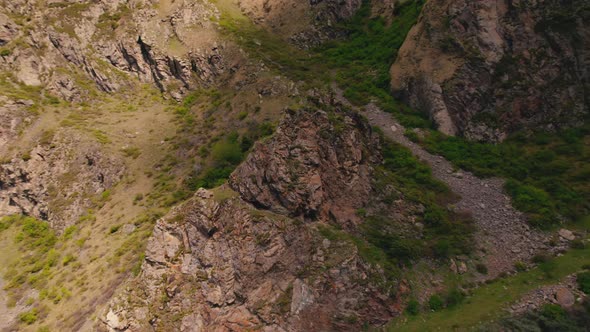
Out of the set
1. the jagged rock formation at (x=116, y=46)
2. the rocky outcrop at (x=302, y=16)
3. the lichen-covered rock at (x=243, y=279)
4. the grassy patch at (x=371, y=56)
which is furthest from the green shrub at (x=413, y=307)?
the rocky outcrop at (x=302, y=16)

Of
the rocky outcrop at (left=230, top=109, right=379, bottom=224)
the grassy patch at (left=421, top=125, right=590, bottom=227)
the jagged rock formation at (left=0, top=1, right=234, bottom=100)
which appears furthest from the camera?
the jagged rock formation at (left=0, top=1, right=234, bottom=100)

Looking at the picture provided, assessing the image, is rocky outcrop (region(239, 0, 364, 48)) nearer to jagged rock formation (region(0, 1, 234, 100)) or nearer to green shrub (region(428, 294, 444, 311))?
jagged rock formation (region(0, 1, 234, 100))

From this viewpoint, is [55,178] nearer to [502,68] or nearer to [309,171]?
[309,171]

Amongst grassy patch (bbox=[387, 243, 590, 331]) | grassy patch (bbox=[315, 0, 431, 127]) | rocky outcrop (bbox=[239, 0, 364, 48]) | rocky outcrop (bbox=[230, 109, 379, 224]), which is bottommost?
grassy patch (bbox=[387, 243, 590, 331])

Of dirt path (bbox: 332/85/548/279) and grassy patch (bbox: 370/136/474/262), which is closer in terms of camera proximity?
dirt path (bbox: 332/85/548/279)

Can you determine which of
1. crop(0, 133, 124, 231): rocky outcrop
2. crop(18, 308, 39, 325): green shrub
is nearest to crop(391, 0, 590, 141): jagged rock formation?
crop(0, 133, 124, 231): rocky outcrop
